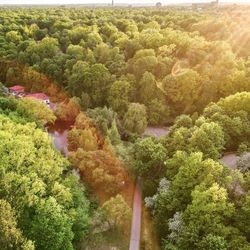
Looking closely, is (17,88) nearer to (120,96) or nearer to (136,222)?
(120,96)

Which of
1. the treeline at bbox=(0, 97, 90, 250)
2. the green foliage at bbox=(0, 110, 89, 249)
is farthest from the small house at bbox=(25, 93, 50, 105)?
the green foliage at bbox=(0, 110, 89, 249)

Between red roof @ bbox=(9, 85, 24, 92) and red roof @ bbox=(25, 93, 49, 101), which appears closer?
red roof @ bbox=(25, 93, 49, 101)

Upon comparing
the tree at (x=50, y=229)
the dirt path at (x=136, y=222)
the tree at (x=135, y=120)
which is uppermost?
the tree at (x=50, y=229)

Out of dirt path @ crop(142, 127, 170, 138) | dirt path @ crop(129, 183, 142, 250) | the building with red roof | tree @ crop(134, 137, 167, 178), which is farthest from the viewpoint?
the building with red roof

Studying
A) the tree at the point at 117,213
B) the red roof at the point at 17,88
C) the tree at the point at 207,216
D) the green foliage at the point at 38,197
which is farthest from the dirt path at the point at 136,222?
the red roof at the point at 17,88

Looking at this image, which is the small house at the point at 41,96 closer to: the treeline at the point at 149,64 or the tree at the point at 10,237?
the treeline at the point at 149,64

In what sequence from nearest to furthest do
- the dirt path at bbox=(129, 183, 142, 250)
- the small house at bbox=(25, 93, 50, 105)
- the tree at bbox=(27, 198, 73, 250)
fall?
the tree at bbox=(27, 198, 73, 250)
the dirt path at bbox=(129, 183, 142, 250)
the small house at bbox=(25, 93, 50, 105)

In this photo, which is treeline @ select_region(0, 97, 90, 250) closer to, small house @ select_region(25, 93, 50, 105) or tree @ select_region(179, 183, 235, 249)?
tree @ select_region(179, 183, 235, 249)
